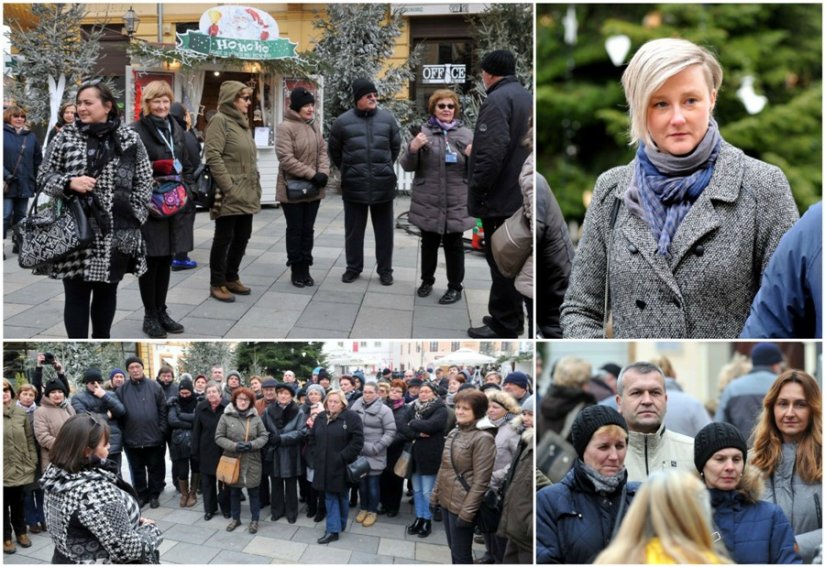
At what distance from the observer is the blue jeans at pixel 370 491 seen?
3.15 metres

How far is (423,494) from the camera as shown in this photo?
3.02 metres

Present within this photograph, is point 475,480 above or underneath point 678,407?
underneath

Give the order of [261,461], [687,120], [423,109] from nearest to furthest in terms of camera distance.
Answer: [687,120], [261,461], [423,109]

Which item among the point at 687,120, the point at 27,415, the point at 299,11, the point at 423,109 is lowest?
the point at 27,415

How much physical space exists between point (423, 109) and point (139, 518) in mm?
2557

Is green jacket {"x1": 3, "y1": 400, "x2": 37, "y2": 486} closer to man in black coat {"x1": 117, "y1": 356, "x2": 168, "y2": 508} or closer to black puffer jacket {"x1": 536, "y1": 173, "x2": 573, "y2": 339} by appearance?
man in black coat {"x1": 117, "y1": 356, "x2": 168, "y2": 508}

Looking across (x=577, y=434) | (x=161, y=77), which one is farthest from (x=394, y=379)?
(x=161, y=77)

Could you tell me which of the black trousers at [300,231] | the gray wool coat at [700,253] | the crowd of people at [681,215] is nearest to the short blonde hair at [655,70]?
the crowd of people at [681,215]

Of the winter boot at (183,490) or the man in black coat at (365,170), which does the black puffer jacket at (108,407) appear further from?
the man in black coat at (365,170)

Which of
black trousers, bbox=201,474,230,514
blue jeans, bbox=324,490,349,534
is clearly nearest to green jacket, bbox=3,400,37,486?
black trousers, bbox=201,474,230,514

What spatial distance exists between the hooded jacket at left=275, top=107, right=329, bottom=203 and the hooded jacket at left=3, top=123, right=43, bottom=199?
5.26 ft

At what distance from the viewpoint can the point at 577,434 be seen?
2188mm

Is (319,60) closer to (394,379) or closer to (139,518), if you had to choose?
(394,379)

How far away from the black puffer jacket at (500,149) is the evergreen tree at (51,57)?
1883 mm
